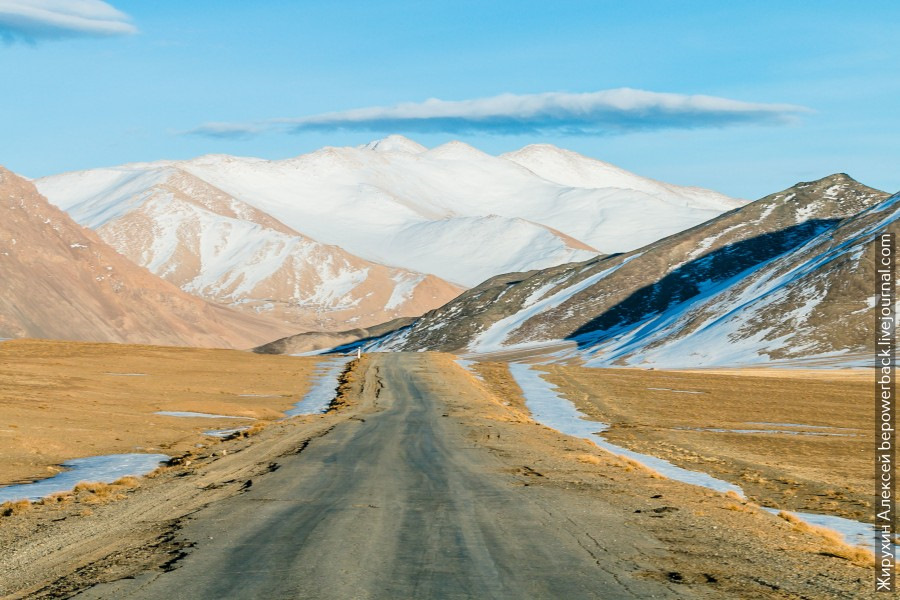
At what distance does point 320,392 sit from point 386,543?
5245 centimetres

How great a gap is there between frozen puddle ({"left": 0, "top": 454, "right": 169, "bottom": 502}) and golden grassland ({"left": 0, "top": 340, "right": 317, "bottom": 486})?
0.75m

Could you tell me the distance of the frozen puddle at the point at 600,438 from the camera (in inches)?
898

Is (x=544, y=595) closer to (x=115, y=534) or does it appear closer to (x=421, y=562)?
(x=421, y=562)

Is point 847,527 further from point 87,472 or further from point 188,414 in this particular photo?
point 188,414

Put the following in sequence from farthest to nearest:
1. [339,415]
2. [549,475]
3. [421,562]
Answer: [339,415] → [549,475] → [421,562]

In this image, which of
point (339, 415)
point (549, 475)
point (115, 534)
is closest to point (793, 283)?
point (339, 415)

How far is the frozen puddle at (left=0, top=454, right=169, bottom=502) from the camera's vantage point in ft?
81.4

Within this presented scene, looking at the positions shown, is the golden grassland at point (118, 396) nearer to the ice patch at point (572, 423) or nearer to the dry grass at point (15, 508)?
the dry grass at point (15, 508)

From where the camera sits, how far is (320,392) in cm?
6825

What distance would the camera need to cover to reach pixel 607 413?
5641 cm

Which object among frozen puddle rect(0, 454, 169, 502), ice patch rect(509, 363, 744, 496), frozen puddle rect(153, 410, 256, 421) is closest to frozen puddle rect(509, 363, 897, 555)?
ice patch rect(509, 363, 744, 496)

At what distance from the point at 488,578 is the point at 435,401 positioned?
42936 millimetres

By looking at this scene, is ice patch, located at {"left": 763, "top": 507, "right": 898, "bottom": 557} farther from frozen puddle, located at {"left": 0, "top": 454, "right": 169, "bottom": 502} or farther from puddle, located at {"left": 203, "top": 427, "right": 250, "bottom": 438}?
puddle, located at {"left": 203, "top": 427, "right": 250, "bottom": 438}

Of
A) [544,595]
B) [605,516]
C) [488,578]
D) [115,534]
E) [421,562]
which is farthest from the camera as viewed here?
[605,516]
